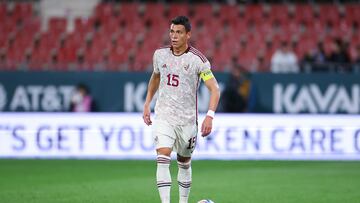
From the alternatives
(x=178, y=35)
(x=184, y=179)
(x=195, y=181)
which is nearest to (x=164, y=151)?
(x=184, y=179)

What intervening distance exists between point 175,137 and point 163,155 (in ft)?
0.94

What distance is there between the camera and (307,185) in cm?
1227

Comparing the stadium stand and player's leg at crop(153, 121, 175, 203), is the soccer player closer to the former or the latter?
player's leg at crop(153, 121, 175, 203)

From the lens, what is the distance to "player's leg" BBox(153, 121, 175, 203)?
8703 mm

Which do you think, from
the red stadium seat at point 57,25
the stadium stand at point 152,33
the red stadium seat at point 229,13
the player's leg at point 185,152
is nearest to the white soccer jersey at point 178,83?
the player's leg at point 185,152

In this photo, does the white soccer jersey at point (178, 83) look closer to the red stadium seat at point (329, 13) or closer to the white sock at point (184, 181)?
the white sock at point (184, 181)

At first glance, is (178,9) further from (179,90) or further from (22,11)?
(179,90)

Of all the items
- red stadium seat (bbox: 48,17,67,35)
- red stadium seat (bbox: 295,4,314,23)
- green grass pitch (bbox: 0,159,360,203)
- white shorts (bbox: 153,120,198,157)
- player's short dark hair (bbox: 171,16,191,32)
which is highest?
red stadium seat (bbox: 295,4,314,23)

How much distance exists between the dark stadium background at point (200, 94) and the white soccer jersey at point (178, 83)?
1.83m

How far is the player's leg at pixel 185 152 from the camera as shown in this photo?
354 inches

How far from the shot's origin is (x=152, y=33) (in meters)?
21.9

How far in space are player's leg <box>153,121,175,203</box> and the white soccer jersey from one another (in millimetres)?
126

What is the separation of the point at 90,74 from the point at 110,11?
3489mm

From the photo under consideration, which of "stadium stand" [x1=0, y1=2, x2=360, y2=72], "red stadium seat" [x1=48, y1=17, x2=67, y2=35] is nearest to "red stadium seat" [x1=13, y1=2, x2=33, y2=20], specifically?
"stadium stand" [x1=0, y1=2, x2=360, y2=72]
